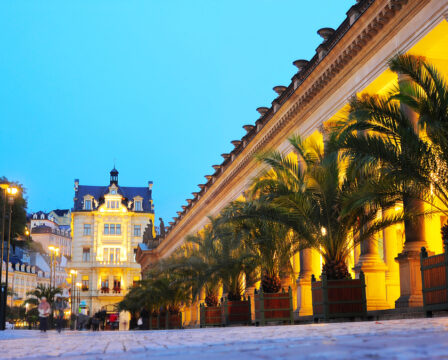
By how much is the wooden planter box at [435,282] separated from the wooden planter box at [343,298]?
4.59 meters

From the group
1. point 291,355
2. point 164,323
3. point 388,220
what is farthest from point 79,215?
point 291,355

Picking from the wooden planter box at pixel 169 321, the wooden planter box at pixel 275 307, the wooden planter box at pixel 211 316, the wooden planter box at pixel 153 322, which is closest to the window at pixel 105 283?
the wooden planter box at pixel 153 322

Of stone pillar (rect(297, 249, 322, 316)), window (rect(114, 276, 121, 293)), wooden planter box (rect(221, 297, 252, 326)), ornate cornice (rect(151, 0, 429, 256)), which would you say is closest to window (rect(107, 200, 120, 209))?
window (rect(114, 276, 121, 293))

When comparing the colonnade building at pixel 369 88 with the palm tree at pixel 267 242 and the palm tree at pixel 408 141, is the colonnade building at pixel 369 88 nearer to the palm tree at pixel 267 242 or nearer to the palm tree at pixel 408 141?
the palm tree at pixel 267 242

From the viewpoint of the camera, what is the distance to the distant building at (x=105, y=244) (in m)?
110

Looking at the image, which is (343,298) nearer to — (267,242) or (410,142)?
(267,242)

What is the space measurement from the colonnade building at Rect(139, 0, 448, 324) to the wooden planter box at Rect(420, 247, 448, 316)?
352cm

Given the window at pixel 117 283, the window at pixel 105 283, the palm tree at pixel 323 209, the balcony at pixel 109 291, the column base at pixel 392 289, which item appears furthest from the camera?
the window at pixel 117 283

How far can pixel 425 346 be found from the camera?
16.9ft

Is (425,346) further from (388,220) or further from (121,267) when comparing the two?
(121,267)

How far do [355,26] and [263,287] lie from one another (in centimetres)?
1092

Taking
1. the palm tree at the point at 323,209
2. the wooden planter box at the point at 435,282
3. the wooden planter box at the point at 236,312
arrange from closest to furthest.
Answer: the wooden planter box at the point at 435,282, the palm tree at the point at 323,209, the wooden planter box at the point at 236,312

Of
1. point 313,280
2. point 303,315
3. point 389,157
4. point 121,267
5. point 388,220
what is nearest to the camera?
point 389,157

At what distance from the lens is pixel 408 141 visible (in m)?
15.8
